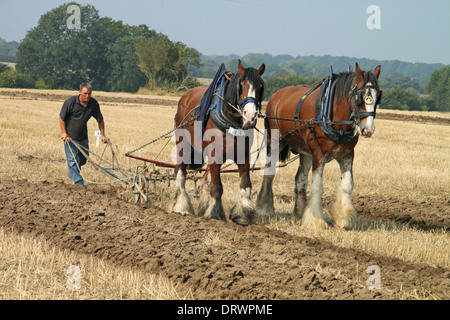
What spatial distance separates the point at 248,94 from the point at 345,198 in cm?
207

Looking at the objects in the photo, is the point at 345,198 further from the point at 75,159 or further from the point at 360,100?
the point at 75,159

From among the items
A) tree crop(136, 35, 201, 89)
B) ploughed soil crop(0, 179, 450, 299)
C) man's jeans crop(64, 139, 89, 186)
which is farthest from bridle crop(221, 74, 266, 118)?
tree crop(136, 35, 201, 89)

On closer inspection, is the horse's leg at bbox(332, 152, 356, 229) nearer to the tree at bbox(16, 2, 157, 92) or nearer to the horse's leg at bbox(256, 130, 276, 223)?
the horse's leg at bbox(256, 130, 276, 223)

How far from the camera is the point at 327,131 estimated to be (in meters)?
7.15

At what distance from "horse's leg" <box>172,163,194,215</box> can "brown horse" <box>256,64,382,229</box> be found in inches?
43.5

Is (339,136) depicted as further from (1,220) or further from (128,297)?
(1,220)

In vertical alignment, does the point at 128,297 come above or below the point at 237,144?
below

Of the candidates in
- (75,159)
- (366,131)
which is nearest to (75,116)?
(75,159)

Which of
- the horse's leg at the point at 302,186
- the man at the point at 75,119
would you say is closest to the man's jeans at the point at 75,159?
the man at the point at 75,119

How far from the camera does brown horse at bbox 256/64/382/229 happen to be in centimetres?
679

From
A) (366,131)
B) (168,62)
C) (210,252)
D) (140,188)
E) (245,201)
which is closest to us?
(210,252)

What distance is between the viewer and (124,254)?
5.70 metres
